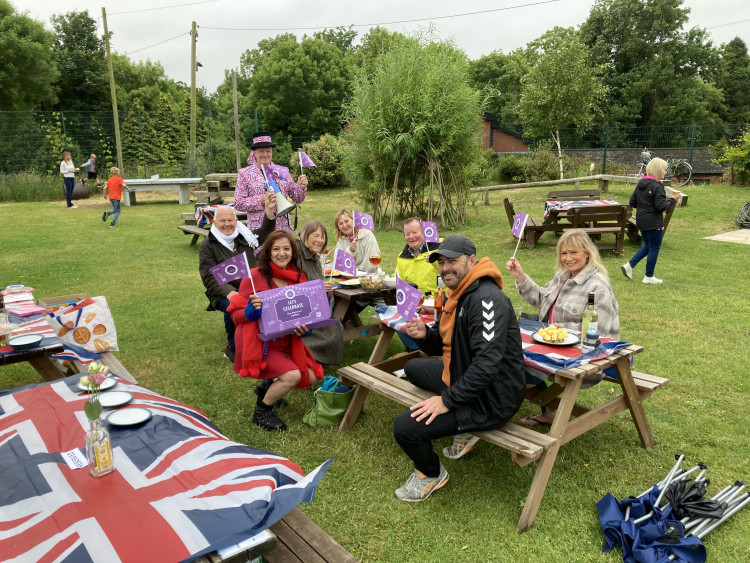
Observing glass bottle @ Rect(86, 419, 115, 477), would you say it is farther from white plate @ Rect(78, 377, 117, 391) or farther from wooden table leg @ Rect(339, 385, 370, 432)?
wooden table leg @ Rect(339, 385, 370, 432)

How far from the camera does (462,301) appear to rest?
320 centimetres

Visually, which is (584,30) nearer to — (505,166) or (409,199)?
(505,166)

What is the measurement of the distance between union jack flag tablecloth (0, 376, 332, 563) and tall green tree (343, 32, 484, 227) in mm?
10939

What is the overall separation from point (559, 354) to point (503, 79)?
6100 cm

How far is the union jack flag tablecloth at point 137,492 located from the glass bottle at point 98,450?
0.04 metres

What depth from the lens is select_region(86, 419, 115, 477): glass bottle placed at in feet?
7.51

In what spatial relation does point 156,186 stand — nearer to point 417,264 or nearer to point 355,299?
point 355,299

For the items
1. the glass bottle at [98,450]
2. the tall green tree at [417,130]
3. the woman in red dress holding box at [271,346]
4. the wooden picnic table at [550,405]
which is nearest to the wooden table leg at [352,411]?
the wooden picnic table at [550,405]

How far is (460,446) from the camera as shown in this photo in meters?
3.79

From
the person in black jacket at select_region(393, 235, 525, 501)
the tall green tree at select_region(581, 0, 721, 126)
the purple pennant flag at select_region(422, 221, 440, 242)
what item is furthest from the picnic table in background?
the tall green tree at select_region(581, 0, 721, 126)

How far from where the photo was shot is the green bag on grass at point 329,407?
4332mm

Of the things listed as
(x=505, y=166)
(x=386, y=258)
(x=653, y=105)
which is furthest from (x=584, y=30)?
(x=386, y=258)

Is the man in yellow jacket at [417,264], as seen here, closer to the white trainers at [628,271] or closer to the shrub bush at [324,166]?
the white trainers at [628,271]

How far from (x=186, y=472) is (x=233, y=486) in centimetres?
26
